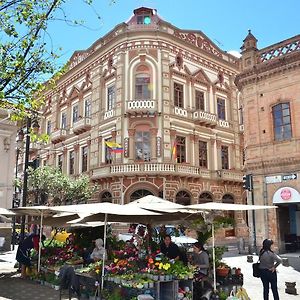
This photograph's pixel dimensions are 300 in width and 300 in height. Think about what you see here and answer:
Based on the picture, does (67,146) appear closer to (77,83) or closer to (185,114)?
(77,83)

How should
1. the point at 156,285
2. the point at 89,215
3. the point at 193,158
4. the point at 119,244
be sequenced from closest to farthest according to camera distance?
the point at 156,285 → the point at 89,215 → the point at 119,244 → the point at 193,158

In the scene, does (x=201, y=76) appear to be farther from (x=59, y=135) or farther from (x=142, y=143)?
(x=59, y=135)

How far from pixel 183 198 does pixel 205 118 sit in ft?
21.6

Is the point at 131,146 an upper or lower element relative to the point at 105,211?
upper

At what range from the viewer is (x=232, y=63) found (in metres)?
34.0

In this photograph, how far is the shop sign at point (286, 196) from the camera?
1823 cm

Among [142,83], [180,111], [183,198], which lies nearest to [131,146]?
[180,111]

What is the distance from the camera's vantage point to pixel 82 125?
31.5m

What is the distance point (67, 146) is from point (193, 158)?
11634 mm

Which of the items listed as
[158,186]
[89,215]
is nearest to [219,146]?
[158,186]

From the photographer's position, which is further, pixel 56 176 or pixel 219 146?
pixel 219 146

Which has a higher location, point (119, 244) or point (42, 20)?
point (42, 20)

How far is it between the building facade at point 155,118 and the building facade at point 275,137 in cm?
797

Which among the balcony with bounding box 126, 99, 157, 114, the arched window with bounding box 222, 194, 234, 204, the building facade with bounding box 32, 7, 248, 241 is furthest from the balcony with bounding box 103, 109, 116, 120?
the arched window with bounding box 222, 194, 234, 204
